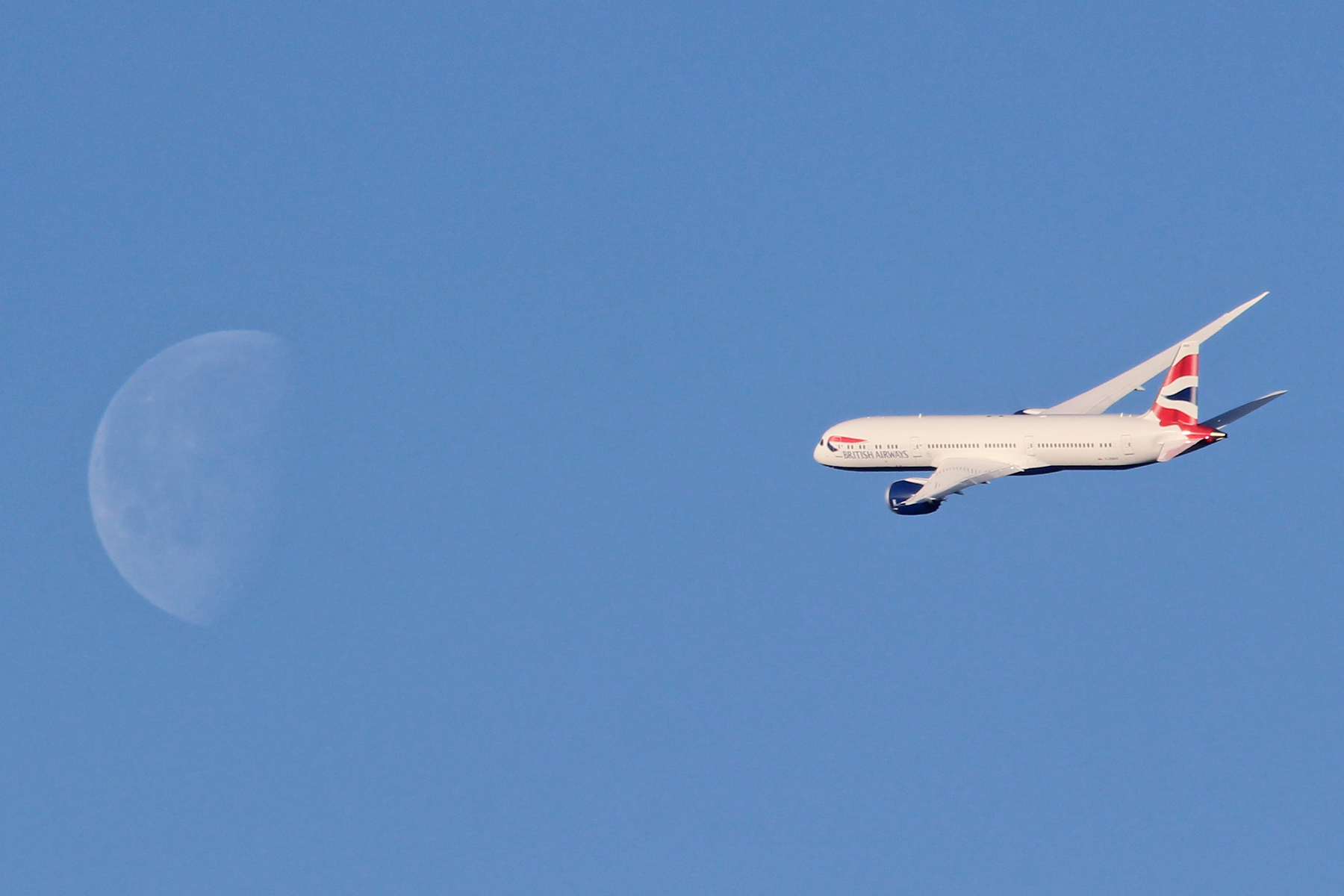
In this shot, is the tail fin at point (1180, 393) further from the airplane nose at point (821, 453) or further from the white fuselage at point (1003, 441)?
the airplane nose at point (821, 453)

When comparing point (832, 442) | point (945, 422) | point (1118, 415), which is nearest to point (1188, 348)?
point (1118, 415)

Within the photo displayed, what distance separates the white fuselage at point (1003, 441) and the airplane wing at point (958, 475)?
48cm

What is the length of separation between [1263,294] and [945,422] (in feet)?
90.9

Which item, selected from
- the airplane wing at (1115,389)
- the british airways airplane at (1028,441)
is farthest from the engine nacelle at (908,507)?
the airplane wing at (1115,389)

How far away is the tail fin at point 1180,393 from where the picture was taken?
148375 millimetres

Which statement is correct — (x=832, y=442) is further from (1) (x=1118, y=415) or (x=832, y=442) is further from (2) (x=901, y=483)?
(1) (x=1118, y=415)

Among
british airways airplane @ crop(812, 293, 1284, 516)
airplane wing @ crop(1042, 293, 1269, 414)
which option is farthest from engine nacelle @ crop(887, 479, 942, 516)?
airplane wing @ crop(1042, 293, 1269, 414)

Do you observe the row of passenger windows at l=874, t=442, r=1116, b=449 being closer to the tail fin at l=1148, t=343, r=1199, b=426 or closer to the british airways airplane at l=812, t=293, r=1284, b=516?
the british airways airplane at l=812, t=293, r=1284, b=516

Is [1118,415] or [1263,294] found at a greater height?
[1263,294]

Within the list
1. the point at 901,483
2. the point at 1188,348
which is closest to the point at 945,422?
the point at 901,483

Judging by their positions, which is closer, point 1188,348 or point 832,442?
point 1188,348

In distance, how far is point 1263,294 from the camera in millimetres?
158875

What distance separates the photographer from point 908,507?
15125 cm

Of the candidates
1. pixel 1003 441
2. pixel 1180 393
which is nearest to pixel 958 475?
pixel 1003 441
